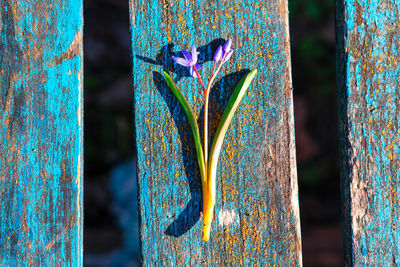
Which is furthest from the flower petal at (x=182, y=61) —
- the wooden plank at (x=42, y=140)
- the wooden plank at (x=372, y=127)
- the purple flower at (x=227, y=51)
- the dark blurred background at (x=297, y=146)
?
the dark blurred background at (x=297, y=146)

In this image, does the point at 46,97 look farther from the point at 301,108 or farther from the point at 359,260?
the point at 301,108

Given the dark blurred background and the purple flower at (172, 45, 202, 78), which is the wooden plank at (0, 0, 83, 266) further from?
the dark blurred background

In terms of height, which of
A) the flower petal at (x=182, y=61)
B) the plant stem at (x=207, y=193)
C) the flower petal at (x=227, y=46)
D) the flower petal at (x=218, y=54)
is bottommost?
the plant stem at (x=207, y=193)

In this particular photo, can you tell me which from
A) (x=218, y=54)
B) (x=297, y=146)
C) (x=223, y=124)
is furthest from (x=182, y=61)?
(x=297, y=146)

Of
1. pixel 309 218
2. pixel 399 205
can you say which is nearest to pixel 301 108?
pixel 309 218

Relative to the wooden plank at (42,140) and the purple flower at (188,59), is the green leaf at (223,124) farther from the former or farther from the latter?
the wooden plank at (42,140)

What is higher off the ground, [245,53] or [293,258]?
[245,53]
